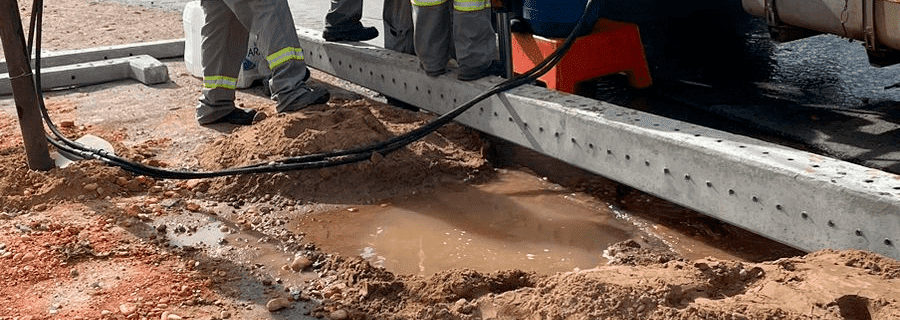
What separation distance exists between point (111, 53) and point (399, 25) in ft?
9.97

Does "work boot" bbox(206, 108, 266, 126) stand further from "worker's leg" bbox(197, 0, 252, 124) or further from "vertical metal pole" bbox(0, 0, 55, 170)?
"vertical metal pole" bbox(0, 0, 55, 170)

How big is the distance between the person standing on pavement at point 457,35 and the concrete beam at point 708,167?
10 centimetres

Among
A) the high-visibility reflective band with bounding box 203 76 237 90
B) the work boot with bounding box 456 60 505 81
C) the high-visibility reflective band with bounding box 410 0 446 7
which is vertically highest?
the high-visibility reflective band with bounding box 410 0 446 7

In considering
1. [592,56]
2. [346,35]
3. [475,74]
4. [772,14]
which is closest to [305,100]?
[475,74]

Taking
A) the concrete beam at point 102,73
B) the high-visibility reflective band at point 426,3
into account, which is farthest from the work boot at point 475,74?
the concrete beam at point 102,73

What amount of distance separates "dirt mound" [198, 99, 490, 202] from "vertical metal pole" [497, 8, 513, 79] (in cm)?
41

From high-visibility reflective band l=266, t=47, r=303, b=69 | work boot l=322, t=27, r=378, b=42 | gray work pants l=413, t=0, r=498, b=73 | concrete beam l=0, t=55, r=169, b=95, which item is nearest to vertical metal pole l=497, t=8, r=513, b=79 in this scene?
gray work pants l=413, t=0, r=498, b=73

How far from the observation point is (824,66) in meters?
6.54

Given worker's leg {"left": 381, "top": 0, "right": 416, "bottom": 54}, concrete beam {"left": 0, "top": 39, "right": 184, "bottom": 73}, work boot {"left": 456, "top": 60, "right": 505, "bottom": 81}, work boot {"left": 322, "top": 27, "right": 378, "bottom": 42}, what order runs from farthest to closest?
concrete beam {"left": 0, "top": 39, "right": 184, "bottom": 73} < work boot {"left": 322, "top": 27, "right": 378, "bottom": 42} < worker's leg {"left": 381, "top": 0, "right": 416, "bottom": 54} < work boot {"left": 456, "top": 60, "right": 505, "bottom": 81}

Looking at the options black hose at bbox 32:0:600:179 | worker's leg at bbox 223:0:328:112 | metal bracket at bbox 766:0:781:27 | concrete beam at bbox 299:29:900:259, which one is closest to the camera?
concrete beam at bbox 299:29:900:259

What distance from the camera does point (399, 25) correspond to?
21.0ft

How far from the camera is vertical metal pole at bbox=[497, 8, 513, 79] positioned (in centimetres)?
546

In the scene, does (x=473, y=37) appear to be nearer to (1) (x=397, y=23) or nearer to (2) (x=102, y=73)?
(1) (x=397, y=23)

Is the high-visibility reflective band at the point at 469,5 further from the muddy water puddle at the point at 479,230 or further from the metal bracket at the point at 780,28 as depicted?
the metal bracket at the point at 780,28
